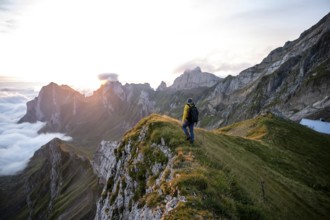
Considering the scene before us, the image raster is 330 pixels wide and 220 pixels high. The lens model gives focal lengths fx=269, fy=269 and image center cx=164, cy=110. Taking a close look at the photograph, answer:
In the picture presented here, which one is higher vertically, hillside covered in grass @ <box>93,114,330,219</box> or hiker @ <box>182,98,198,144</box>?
hiker @ <box>182,98,198,144</box>

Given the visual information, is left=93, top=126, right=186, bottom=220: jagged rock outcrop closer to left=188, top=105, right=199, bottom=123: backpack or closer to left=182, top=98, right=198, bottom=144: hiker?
left=182, top=98, right=198, bottom=144: hiker

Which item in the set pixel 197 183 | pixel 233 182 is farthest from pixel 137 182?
pixel 233 182

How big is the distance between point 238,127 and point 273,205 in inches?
2258

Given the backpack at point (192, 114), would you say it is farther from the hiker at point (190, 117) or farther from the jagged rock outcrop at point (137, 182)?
the jagged rock outcrop at point (137, 182)

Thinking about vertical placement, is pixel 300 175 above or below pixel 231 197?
below

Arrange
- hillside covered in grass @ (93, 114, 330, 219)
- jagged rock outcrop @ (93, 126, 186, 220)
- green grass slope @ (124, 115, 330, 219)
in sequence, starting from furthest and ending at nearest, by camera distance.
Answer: jagged rock outcrop @ (93, 126, 186, 220), hillside covered in grass @ (93, 114, 330, 219), green grass slope @ (124, 115, 330, 219)

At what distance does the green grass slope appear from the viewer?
18.4 meters

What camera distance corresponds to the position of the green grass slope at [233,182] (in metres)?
18.4

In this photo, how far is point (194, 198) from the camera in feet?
58.4

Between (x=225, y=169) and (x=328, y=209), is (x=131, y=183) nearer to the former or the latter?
(x=225, y=169)

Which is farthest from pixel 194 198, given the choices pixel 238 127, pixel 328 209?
pixel 238 127

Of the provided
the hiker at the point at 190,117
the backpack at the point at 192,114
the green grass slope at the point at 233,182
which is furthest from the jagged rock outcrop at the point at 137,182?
the backpack at the point at 192,114

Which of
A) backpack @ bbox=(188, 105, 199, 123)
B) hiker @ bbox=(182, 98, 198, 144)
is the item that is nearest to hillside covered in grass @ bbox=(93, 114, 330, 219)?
hiker @ bbox=(182, 98, 198, 144)

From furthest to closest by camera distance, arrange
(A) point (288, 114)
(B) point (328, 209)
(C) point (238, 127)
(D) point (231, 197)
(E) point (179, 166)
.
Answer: (A) point (288, 114)
(C) point (238, 127)
(B) point (328, 209)
(E) point (179, 166)
(D) point (231, 197)
